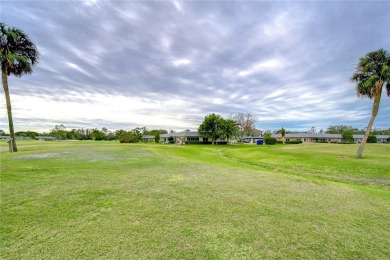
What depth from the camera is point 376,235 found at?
3365 millimetres

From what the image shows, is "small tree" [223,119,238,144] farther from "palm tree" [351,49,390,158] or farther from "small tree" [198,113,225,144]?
"palm tree" [351,49,390,158]

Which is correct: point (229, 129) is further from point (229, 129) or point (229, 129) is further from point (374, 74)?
point (374, 74)

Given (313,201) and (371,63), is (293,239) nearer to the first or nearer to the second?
(313,201)

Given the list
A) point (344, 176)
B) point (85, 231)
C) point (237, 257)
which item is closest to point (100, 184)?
point (85, 231)

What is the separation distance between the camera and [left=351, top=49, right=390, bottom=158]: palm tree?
52.7 ft

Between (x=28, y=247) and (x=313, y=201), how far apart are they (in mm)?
6462

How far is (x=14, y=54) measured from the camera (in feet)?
53.9

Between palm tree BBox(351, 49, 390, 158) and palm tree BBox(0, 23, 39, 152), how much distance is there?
32016 millimetres

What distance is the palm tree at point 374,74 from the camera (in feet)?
52.7

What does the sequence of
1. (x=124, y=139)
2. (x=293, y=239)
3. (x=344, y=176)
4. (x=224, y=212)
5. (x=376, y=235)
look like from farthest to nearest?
(x=124, y=139) < (x=344, y=176) < (x=224, y=212) < (x=376, y=235) < (x=293, y=239)

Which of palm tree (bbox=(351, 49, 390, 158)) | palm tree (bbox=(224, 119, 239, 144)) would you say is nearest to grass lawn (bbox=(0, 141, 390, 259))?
palm tree (bbox=(351, 49, 390, 158))

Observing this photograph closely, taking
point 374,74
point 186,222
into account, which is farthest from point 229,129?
point 186,222

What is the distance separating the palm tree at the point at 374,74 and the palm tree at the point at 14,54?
1260 inches

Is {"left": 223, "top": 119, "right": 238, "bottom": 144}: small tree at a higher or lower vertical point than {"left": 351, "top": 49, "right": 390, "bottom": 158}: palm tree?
lower
